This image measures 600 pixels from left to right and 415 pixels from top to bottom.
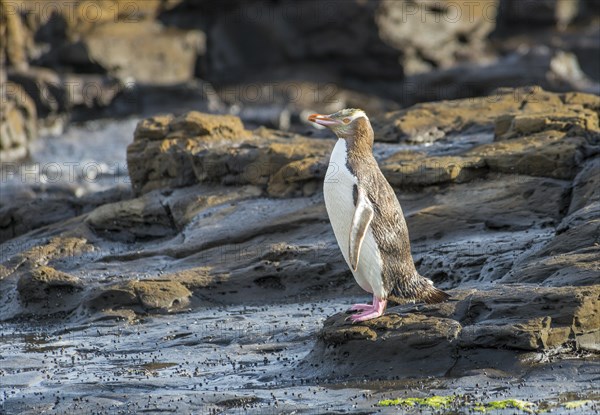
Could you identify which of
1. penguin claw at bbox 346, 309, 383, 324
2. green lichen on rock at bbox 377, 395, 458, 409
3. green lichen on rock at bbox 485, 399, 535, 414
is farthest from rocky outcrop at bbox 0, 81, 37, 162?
green lichen on rock at bbox 485, 399, 535, 414

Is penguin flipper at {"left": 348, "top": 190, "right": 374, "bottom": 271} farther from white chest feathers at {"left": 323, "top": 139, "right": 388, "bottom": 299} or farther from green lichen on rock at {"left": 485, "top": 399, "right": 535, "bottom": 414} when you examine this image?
green lichen on rock at {"left": 485, "top": 399, "right": 535, "bottom": 414}

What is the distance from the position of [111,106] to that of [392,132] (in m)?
20.5

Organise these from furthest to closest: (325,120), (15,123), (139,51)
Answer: (139,51), (15,123), (325,120)

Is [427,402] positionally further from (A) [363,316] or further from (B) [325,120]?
(B) [325,120]

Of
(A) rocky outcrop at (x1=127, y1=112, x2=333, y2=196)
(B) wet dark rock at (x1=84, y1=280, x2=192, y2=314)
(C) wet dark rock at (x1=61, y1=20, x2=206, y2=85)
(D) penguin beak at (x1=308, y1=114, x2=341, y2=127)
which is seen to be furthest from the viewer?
(C) wet dark rock at (x1=61, y1=20, x2=206, y2=85)

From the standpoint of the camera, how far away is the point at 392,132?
17.0 meters

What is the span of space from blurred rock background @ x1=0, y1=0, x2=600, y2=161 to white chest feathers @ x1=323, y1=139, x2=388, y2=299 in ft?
71.8

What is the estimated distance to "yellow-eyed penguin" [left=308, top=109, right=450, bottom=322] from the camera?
33.9 ft

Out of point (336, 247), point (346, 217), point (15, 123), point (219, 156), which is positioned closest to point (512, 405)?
point (346, 217)

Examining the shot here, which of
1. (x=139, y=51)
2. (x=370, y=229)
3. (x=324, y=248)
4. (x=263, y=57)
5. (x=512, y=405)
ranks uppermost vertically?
(x=370, y=229)

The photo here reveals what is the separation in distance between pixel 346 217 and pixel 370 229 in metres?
0.25

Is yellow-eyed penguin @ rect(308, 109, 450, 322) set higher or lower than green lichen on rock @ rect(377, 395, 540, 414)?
higher

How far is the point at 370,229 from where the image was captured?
10391mm

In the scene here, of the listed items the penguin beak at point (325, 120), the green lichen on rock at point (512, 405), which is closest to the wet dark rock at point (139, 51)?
the penguin beak at point (325, 120)
